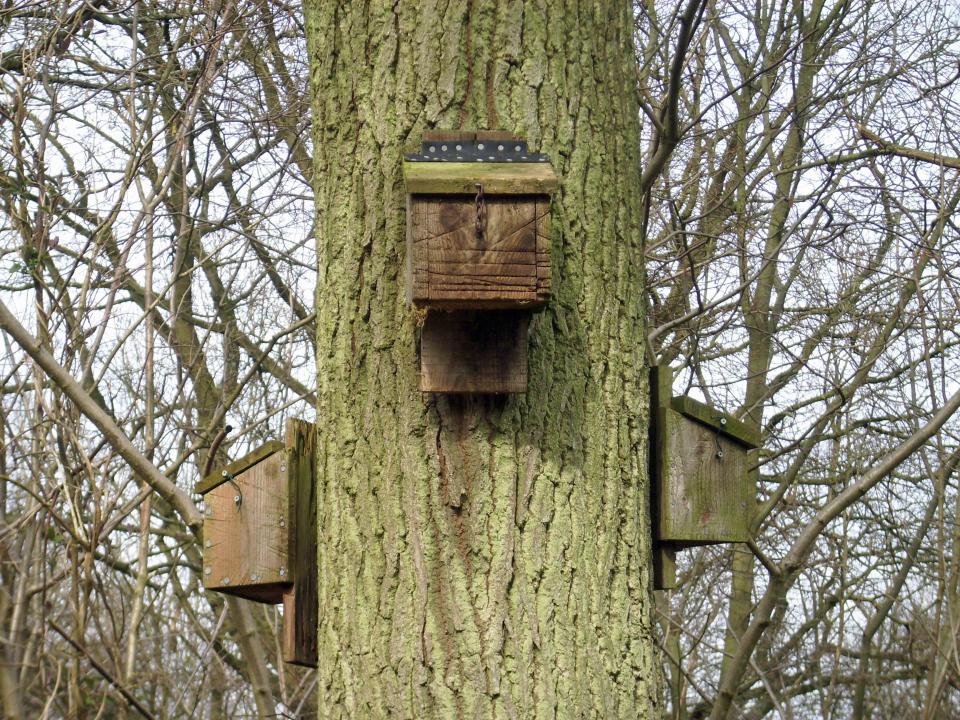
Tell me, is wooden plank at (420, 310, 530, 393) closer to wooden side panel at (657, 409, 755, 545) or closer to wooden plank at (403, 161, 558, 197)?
wooden plank at (403, 161, 558, 197)

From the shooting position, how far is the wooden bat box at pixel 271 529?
217cm

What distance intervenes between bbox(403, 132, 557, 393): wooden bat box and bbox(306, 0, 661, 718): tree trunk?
0.33 ft

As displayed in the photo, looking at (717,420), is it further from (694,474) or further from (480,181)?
(480,181)

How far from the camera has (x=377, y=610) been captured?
1.75 m

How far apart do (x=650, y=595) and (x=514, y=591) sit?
0.30 meters

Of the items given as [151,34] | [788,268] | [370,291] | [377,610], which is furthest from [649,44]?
[377,610]

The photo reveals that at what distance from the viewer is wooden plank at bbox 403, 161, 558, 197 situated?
1.67 m

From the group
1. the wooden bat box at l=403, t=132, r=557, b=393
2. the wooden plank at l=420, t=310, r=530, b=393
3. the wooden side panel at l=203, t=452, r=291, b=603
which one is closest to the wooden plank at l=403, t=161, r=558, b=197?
the wooden bat box at l=403, t=132, r=557, b=393

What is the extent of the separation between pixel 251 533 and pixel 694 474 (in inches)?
35.9

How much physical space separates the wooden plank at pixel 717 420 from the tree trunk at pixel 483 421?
0.91 ft

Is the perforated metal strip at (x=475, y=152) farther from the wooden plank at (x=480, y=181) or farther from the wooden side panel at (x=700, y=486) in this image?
the wooden side panel at (x=700, y=486)

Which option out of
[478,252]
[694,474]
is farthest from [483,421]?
[694,474]

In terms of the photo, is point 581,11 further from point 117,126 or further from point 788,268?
point 117,126

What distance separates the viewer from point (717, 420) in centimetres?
226
